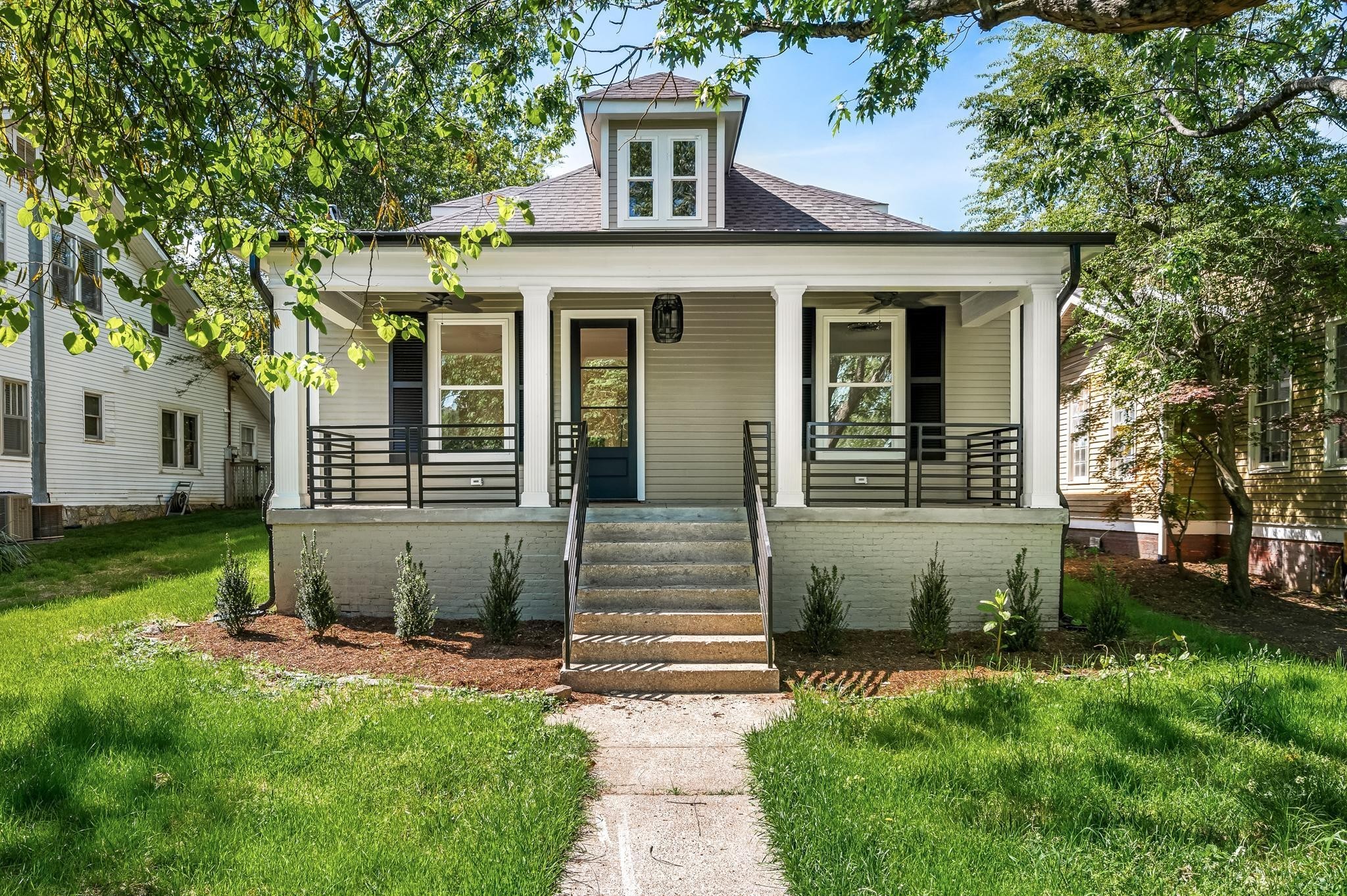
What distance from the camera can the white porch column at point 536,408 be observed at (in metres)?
8.17

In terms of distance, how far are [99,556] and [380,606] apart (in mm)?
6692

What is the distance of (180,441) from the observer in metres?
19.3

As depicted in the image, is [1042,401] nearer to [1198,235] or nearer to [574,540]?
[1198,235]

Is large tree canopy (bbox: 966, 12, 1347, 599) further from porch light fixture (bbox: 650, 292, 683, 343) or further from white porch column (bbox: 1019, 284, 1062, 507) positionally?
porch light fixture (bbox: 650, 292, 683, 343)

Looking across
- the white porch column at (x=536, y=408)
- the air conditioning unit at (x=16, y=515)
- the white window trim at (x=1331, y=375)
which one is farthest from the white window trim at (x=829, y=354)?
the air conditioning unit at (x=16, y=515)

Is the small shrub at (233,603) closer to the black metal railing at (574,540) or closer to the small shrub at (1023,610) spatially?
the black metal railing at (574,540)

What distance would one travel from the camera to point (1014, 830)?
3383mm

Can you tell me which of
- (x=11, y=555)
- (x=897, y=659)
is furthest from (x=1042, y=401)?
(x=11, y=555)

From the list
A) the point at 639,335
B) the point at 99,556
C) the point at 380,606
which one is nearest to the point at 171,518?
the point at 99,556

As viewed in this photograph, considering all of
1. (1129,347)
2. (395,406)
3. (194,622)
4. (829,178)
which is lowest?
(194,622)

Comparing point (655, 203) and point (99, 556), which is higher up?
point (655, 203)

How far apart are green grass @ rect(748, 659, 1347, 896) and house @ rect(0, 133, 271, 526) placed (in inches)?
470

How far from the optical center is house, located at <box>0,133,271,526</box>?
46.4ft

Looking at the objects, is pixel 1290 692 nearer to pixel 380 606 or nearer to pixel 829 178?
pixel 380 606
